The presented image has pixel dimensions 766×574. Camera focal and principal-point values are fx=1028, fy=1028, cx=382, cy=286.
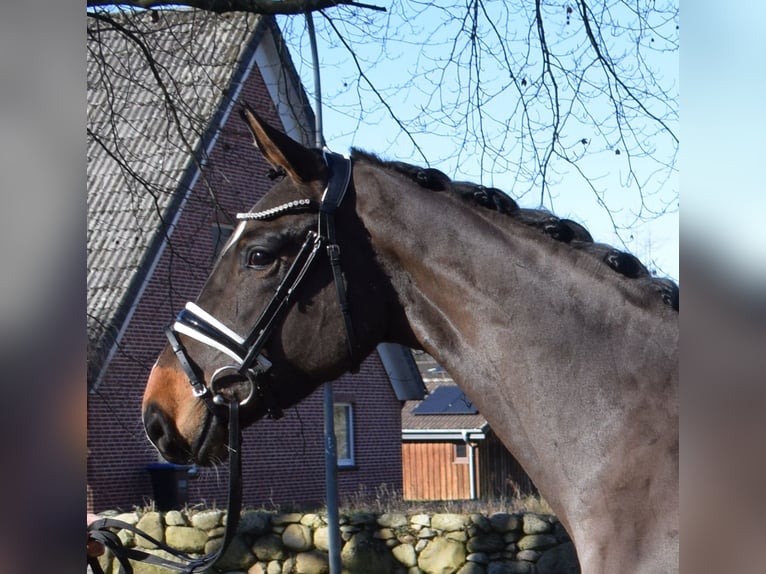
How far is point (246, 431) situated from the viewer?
58.4 ft

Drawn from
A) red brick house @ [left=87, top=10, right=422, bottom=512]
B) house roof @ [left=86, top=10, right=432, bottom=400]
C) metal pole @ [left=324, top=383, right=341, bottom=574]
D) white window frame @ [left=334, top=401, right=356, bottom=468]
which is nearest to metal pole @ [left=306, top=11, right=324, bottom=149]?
house roof @ [left=86, top=10, right=432, bottom=400]

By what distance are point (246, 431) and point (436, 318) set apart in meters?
15.5

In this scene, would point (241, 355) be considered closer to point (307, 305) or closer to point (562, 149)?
point (307, 305)

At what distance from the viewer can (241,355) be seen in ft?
8.64

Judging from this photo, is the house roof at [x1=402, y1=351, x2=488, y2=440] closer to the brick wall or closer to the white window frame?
the brick wall

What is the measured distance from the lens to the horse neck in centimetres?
236

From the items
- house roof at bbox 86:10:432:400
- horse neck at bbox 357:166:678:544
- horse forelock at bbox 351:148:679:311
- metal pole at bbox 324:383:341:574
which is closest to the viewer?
horse neck at bbox 357:166:678:544

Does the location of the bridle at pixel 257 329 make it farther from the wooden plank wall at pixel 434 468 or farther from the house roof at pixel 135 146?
the wooden plank wall at pixel 434 468

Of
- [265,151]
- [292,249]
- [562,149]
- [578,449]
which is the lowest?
[578,449]

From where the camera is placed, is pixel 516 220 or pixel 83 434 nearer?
pixel 83 434

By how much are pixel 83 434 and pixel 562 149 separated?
17.7 feet

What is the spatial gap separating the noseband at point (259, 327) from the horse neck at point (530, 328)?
117 millimetres

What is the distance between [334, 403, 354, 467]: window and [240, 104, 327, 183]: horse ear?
19.0 meters
